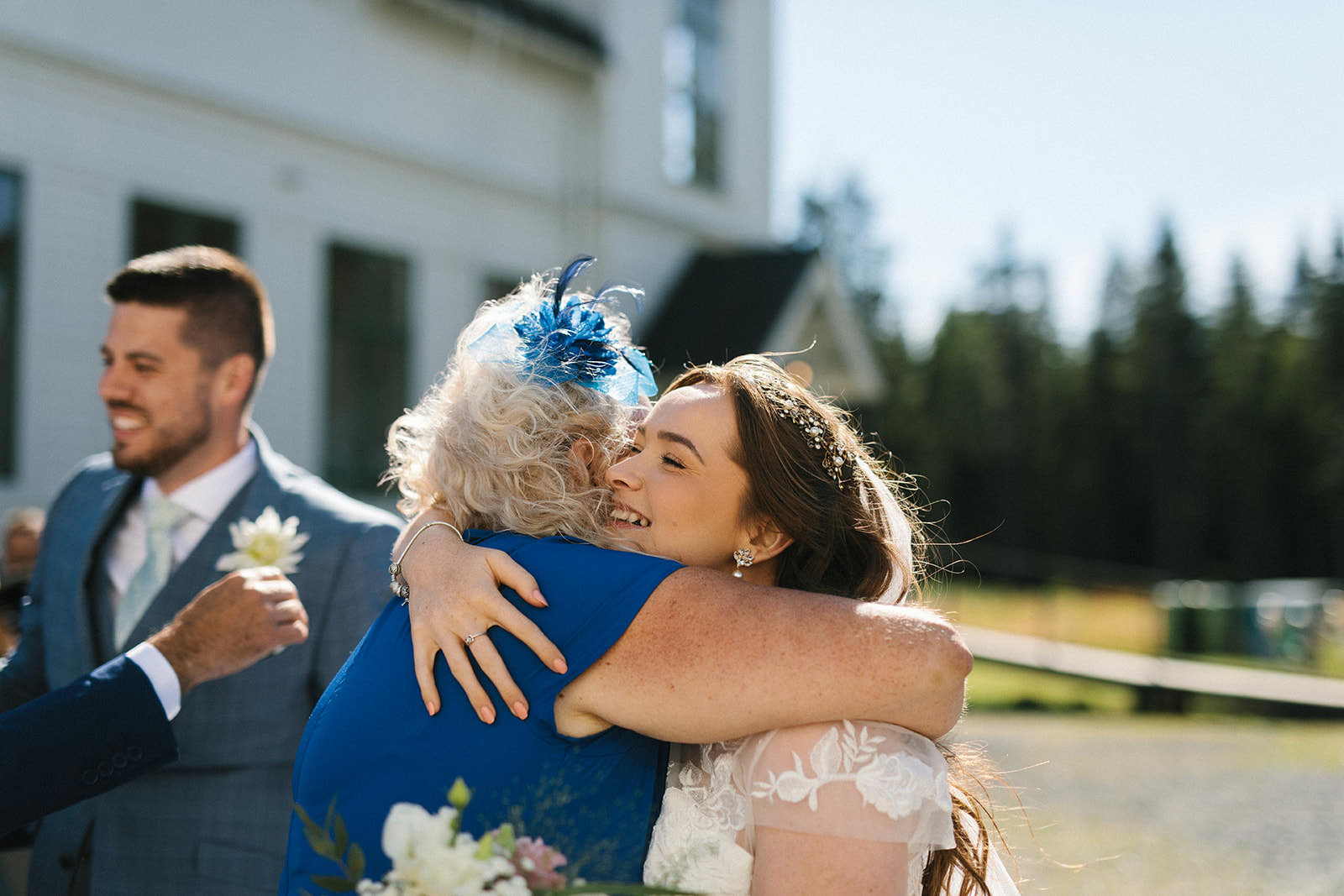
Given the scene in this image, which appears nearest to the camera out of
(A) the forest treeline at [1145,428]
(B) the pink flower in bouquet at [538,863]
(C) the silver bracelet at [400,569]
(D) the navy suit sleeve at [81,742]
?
(B) the pink flower in bouquet at [538,863]

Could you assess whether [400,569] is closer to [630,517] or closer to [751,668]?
[630,517]

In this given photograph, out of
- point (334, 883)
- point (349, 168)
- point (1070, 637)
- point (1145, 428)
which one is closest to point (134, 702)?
point (334, 883)

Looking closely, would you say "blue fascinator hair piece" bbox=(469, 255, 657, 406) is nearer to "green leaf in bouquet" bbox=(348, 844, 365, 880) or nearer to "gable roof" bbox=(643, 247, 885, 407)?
"green leaf in bouquet" bbox=(348, 844, 365, 880)

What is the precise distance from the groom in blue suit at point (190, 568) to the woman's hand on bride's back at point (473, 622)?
3.15 ft

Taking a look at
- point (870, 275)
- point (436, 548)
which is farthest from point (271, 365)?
point (870, 275)

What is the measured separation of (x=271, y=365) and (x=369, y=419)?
1413 millimetres

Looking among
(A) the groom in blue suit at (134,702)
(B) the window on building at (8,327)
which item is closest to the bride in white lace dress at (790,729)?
(A) the groom in blue suit at (134,702)

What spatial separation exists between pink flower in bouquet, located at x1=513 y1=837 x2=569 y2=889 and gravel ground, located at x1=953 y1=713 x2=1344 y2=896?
376 cm

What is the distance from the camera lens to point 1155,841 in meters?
8.20

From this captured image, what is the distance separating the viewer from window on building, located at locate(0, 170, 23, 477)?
7.81 m

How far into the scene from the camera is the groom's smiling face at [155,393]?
323cm

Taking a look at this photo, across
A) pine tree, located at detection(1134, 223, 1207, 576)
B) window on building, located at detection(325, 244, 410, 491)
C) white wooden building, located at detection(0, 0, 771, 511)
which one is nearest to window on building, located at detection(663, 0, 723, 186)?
white wooden building, located at detection(0, 0, 771, 511)

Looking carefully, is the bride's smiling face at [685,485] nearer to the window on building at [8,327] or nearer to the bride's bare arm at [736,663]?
the bride's bare arm at [736,663]

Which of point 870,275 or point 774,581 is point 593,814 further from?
point 870,275
